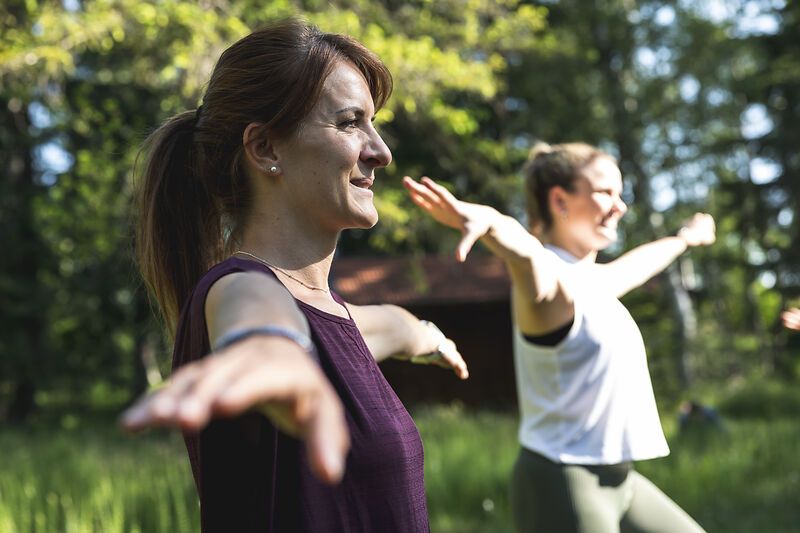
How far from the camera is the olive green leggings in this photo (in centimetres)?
260

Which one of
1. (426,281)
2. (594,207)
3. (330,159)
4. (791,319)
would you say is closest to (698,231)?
(791,319)

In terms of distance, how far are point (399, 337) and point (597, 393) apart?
3.13 feet

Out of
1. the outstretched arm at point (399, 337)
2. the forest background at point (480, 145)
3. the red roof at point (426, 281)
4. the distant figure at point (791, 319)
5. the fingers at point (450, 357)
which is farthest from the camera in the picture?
the red roof at point (426, 281)

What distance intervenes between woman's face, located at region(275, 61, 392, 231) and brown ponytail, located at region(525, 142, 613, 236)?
161 centimetres

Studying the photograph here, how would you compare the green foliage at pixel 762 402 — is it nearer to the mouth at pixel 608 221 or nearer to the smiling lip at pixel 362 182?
the mouth at pixel 608 221

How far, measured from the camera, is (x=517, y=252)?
2.38 m

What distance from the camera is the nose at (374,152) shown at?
1.75m

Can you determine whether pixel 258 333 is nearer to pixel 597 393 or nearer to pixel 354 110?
pixel 354 110

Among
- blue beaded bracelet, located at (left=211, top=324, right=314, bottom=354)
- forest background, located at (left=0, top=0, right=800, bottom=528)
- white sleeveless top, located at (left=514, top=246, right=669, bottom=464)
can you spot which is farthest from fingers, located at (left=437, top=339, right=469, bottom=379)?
forest background, located at (left=0, top=0, right=800, bottom=528)

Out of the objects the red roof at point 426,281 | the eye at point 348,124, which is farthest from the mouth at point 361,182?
the red roof at point 426,281

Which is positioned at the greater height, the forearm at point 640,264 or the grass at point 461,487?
the forearm at point 640,264

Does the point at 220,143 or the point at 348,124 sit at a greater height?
the point at 348,124

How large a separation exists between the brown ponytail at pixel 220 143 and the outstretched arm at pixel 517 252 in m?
0.39

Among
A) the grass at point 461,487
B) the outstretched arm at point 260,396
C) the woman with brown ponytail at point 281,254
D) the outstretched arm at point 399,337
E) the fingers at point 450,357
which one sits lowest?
the grass at point 461,487
